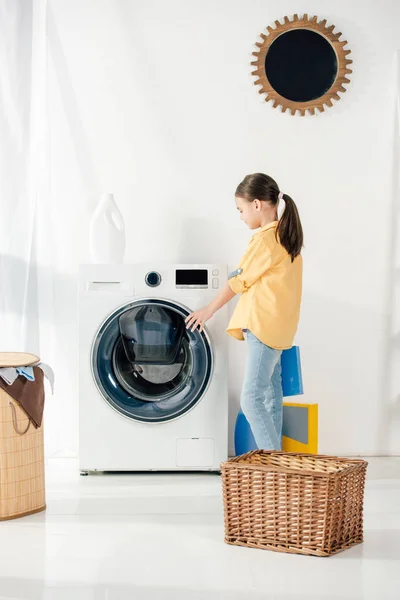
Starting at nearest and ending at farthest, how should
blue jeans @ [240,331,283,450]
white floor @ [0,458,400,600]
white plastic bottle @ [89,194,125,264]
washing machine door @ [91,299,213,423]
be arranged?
white floor @ [0,458,400,600] < blue jeans @ [240,331,283,450] < washing machine door @ [91,299,213,423] < white plastic bottle @ [89,194,125,264]

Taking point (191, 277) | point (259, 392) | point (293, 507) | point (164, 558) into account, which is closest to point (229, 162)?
point (191, 277)

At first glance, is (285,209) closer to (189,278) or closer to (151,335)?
(189,278)

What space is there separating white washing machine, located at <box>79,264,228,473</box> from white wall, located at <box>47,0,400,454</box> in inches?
16.6

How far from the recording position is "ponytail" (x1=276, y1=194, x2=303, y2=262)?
2.91m

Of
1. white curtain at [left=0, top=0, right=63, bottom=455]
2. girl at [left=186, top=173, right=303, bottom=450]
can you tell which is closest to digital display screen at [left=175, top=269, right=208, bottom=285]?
girl at [left=186, top=173, right=303, bottom=450]

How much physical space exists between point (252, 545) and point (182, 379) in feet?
Answer: 3.73

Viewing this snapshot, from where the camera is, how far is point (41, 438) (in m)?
2.69

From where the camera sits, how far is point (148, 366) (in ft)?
10.8

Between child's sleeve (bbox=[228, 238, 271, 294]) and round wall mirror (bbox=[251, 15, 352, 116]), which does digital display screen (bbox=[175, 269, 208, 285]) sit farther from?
round wall mirror (bbox=[251, 15, 352, 116])

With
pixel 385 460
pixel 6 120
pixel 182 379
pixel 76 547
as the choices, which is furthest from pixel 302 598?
pixel 6 120

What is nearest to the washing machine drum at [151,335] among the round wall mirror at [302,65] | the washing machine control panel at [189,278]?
the washing machine control panel at [189,278]

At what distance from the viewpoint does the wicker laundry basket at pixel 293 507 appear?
2166 millimetres

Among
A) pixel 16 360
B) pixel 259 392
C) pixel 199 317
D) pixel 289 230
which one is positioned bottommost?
pixel 259 392

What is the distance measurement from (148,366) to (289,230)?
839mm
